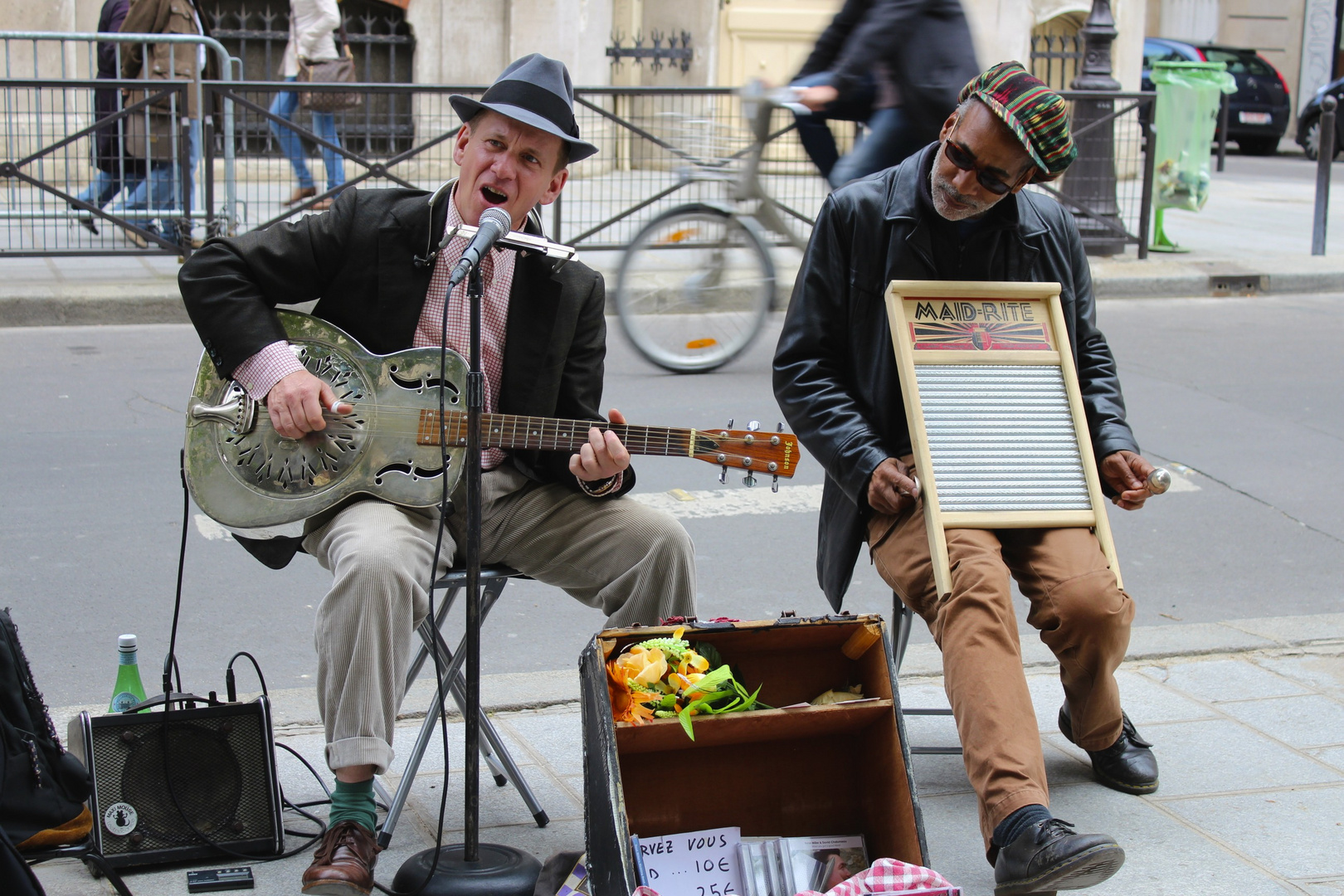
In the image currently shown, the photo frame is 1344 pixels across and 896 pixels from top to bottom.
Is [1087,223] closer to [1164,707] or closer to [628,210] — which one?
[628,210]

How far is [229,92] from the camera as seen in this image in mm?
8570

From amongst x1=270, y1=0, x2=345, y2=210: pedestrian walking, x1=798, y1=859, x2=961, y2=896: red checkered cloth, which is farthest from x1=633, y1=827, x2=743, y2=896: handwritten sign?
x1=270, y1=0, x2=345, y2=210: pedestrian walking

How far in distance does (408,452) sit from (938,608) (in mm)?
1178

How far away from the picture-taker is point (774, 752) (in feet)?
9.19

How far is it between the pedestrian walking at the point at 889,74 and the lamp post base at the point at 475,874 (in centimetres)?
355

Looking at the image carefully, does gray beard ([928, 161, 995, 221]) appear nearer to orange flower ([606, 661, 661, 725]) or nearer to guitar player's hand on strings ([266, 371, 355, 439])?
orange flower ([606, 661, 661, 725])

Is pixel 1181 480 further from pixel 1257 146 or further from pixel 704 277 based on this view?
pixel 1257 146

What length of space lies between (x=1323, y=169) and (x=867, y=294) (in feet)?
30.9

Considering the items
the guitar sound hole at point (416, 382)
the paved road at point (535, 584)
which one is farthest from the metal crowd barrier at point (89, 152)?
the guitar sound hole at point (416, 382)

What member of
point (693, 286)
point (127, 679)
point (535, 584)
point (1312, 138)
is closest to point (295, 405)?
point (127, 679)

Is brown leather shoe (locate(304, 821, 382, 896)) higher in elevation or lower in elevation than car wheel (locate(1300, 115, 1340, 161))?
lower

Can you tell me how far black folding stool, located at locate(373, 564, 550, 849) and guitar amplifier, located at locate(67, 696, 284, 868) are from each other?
10.0 inches

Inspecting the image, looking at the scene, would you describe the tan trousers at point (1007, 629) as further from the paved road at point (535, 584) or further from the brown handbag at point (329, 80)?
the brown handbag at point (329, 80)

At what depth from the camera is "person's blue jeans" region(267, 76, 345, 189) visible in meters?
8.84
